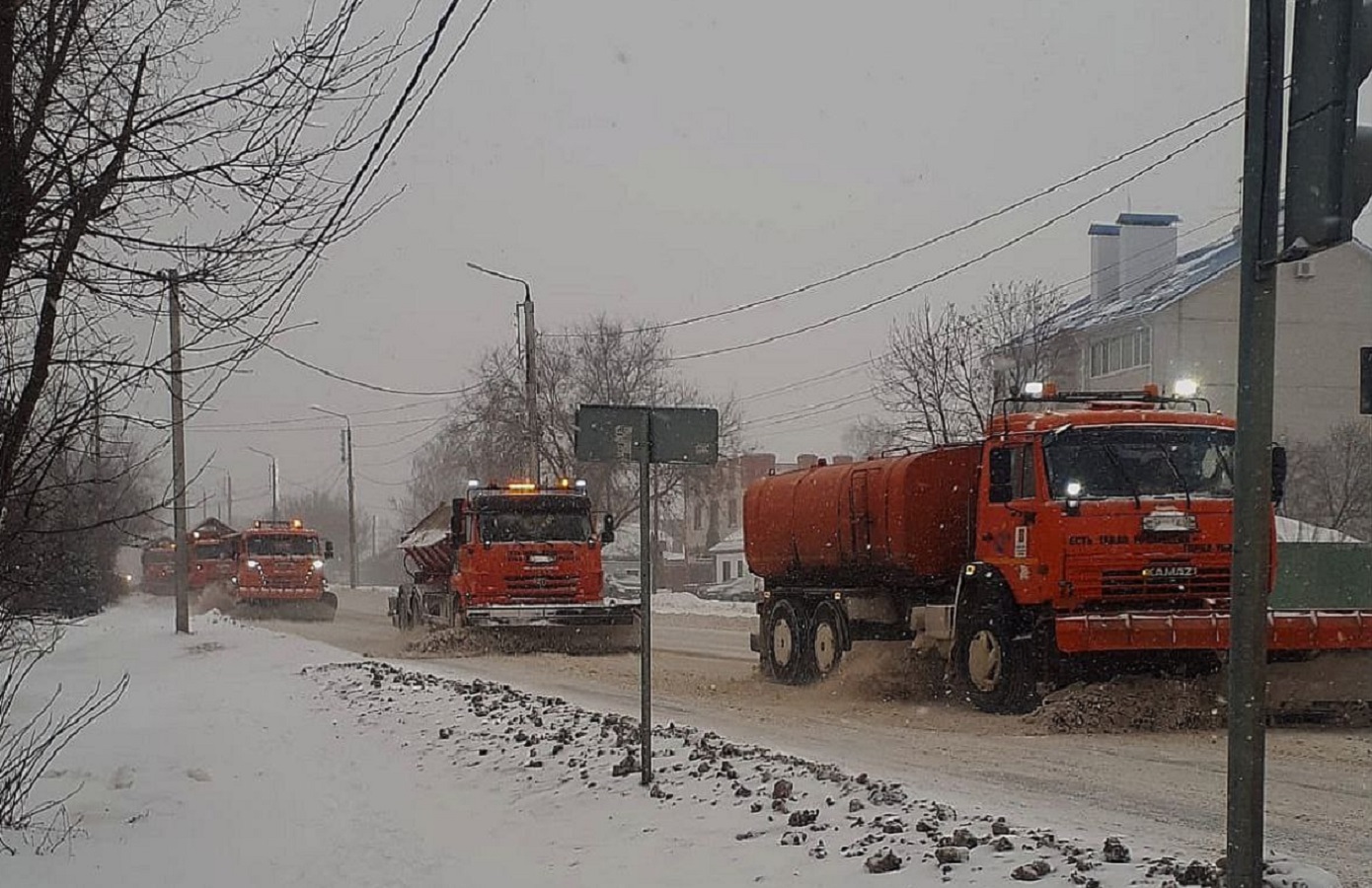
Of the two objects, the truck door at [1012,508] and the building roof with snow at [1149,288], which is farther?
the building roof with snow at [1149,288]

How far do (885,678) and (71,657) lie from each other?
1423cm

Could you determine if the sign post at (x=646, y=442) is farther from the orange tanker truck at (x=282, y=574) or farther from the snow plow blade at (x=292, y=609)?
the snow plow blade at (x=292, y=609)

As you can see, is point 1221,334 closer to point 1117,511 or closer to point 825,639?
point 825,639

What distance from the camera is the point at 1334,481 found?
3934 cm

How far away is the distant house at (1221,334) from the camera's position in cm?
3959

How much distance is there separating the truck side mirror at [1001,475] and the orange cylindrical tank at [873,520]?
78 centimetres

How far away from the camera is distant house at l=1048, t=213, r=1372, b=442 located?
3959 centimetres

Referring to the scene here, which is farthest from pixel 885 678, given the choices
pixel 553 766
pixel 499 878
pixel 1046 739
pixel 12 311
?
pixel 12 311

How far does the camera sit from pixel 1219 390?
129 feet

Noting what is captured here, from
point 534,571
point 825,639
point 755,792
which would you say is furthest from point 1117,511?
point 534,571

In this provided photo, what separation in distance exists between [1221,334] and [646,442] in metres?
35.0

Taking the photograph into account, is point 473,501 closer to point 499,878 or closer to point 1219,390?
point 499,878

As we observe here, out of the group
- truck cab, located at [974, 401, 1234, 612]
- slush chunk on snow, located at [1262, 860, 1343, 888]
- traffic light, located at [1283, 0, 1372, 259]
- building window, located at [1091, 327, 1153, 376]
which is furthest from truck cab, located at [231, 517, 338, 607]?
traffic light, located at [1283, 0, 1372, 259]

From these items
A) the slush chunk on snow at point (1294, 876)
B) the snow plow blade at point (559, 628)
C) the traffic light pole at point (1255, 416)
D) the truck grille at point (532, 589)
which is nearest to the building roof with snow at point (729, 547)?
the truck grille at point (532, 589)
